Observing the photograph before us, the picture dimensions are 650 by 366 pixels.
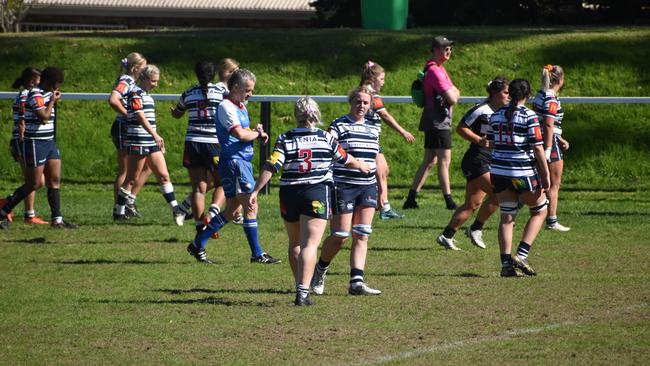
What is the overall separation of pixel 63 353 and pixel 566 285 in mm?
4572

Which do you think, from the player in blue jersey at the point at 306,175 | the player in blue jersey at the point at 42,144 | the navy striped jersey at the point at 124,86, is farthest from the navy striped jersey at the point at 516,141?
the player in blue jersey at the point at 42,144

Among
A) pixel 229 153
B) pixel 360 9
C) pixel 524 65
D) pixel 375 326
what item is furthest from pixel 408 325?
pixel 360 9

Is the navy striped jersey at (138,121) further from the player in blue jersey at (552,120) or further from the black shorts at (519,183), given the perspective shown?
the black shorts at (519,183)

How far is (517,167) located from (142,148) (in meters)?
5.62

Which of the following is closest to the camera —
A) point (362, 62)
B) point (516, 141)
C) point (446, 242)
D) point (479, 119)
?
point (516, 141)

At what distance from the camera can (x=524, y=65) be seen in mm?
22562

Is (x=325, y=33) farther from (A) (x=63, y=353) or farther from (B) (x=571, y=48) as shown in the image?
(A) (x=63, y=353)

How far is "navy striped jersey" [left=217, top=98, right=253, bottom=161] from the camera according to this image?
11305 millimetres

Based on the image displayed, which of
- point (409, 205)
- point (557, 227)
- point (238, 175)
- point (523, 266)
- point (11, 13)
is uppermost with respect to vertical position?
point (238, 175)

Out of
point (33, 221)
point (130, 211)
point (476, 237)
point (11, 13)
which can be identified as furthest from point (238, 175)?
point (11, 13)

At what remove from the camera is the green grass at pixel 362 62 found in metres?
20.2

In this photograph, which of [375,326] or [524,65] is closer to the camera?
[375,326]

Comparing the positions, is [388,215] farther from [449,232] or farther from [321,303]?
[321,303]

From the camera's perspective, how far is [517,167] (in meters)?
10.9
